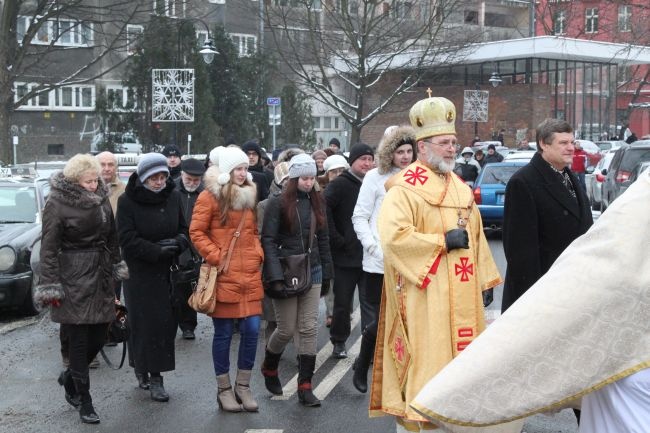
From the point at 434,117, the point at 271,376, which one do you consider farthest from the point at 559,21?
the point at 434,117

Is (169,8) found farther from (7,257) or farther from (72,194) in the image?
(72,194)

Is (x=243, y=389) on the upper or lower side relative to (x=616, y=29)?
lower

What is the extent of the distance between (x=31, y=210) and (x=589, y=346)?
11.3m

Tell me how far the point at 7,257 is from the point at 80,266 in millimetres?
4915

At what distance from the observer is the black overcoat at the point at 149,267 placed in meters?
7.53

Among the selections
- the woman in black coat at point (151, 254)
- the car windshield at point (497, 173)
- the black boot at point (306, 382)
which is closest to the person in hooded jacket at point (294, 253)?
the black boot at point (306, 382)

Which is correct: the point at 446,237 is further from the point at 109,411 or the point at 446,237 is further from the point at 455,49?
the point at 455,49

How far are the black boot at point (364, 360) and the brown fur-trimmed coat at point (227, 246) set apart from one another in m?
0.80

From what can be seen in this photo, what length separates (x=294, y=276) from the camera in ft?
24.1

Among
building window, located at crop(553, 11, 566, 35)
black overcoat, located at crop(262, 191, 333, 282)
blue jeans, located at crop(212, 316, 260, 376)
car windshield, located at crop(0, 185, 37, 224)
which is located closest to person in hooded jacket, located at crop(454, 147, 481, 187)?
building window, located at crop(553, 11, 566, 35)

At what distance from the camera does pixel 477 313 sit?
209 inches

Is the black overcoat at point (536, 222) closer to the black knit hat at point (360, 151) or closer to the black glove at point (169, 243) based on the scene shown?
the black glove at point (169, 243)

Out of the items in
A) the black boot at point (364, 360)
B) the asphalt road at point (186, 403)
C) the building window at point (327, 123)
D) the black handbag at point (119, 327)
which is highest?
the building window at point (327, 123)

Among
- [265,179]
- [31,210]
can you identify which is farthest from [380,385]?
[31,210]
